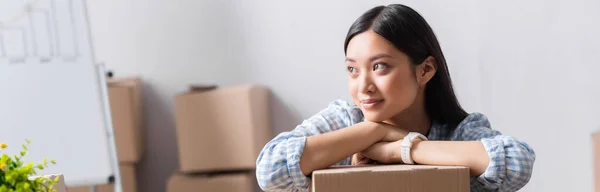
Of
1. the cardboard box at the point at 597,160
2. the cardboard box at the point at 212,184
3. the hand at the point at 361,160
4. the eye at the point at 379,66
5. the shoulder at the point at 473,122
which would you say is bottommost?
the cardboard box at the point at 212,184

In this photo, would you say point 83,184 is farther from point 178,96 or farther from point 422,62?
point 422,62

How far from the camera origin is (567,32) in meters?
2.50

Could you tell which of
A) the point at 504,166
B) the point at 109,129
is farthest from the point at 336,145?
the point at 109,129

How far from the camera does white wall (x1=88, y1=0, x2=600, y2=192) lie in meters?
2.53

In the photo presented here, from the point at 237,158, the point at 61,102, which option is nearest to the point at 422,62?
the point at 61,102

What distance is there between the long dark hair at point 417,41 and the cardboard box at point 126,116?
1793mm

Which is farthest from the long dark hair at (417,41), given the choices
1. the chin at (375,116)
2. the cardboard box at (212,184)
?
the cardboard box at (212,184)

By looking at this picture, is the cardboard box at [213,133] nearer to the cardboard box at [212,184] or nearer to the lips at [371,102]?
Result: the cardboard box at [212,184]

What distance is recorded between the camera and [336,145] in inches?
53.4

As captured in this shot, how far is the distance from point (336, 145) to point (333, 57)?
5.90 ft

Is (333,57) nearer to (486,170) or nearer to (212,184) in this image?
(212,184)

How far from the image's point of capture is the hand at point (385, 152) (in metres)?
1.36

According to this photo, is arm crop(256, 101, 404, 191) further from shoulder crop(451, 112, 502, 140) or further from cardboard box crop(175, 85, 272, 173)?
cardboard box crop(175, 85, 272, 173)

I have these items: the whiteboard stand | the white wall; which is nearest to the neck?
the white wall
